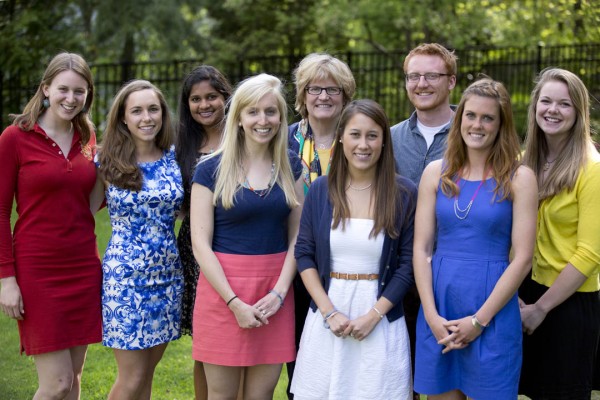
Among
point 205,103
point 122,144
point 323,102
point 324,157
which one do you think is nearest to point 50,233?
point 122,144

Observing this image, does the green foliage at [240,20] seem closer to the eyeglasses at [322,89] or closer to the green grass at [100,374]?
the green grass at [100,374]

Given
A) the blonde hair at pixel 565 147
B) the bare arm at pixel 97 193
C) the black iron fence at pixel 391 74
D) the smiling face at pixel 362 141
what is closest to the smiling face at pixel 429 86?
the blonde hair at pixel 565 147

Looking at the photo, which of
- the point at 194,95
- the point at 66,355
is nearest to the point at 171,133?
the point at 194,95

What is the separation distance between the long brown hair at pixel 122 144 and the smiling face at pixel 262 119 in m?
0.61

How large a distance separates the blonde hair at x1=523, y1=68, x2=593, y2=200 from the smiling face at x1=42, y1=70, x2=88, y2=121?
244cm

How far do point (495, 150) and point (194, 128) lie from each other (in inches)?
73.8

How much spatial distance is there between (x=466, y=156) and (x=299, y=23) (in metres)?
14.7

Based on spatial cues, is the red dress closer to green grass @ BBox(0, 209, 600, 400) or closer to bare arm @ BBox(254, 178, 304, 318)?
bare arm @ BBox(254, 178, 304, 318)

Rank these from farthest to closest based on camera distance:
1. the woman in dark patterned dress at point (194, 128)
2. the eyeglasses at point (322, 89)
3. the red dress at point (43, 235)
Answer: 1. the woman in dark patterned dress at point (194, 128)
2. the eyeglasses at point (322, 89)
3. the red dress at point (43, 235)

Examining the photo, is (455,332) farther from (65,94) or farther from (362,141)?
(65,94)

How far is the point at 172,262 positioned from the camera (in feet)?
13.4

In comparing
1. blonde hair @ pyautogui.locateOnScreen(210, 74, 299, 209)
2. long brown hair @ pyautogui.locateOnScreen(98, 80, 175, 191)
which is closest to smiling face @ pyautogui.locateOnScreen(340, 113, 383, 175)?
blonde hair @ pyautogui.locateOnScreen(210, 74, 299, 209)

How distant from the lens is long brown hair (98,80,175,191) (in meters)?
3.92

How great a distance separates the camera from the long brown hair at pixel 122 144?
3.92 metres
